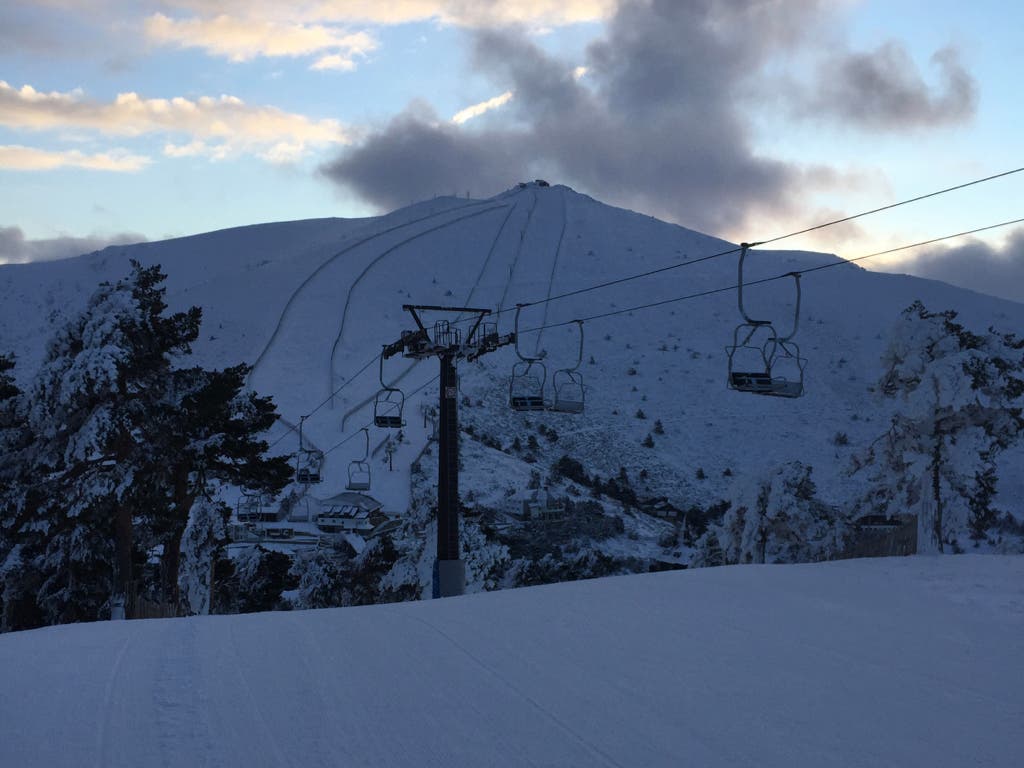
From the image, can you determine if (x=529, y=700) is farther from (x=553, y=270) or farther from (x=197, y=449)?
(x=553, y=270)

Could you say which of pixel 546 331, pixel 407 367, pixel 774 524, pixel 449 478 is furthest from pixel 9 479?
pixel 546 331

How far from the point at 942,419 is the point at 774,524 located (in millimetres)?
5707

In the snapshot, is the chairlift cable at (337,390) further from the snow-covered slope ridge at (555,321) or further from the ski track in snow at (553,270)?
the ski track in snow at (553,270)

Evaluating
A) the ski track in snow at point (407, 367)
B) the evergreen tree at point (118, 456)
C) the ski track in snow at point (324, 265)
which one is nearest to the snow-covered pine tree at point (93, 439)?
the evergreen tree at point (118, 456)

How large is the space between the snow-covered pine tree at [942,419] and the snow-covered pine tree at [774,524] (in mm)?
2255

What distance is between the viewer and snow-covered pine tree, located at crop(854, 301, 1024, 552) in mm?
29453

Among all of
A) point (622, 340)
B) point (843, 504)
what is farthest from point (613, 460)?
point (622, 340)

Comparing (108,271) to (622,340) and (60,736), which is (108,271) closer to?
(622,340)

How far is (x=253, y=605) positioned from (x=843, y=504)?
111ft

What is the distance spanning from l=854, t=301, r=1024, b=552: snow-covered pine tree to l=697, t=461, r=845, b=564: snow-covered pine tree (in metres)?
2.26

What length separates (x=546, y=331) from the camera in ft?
273

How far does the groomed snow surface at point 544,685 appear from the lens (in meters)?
7.58

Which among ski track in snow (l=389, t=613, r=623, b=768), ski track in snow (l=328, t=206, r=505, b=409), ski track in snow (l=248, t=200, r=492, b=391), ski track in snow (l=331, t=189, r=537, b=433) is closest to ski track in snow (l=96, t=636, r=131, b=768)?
ski track in snow (l=389, t=613, r=623, b=768)

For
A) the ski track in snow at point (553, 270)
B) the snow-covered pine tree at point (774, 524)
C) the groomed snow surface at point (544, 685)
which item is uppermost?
the ski track in snow at point (553, 270)
